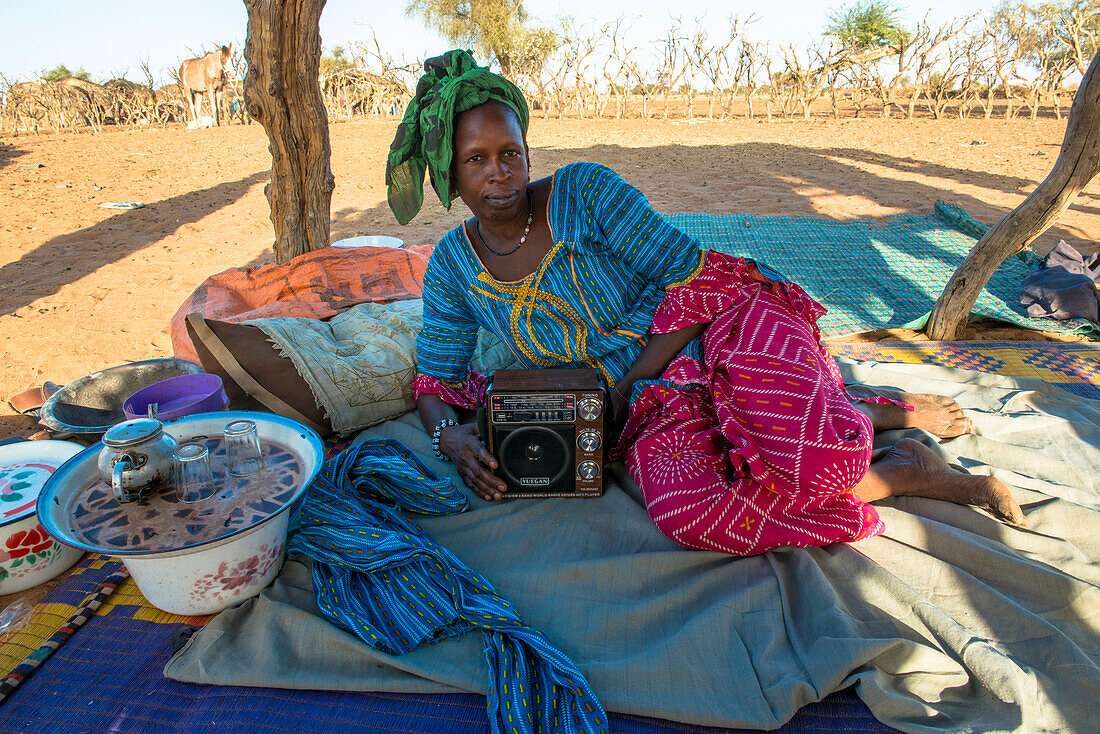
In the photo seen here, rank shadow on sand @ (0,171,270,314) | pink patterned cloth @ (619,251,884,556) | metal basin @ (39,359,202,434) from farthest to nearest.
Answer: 1. shadow on sand @ (0,171,270,314)
2. metal basin @ (39,359,202,434)
3. pink patterned cloth @ (619,251,884,556)

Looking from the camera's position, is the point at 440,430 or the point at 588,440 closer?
the point at 588,440

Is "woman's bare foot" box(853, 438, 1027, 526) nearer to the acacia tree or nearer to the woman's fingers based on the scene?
the woman's fingers

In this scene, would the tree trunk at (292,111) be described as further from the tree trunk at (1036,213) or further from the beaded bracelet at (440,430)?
the tree trunk at (1036,213)

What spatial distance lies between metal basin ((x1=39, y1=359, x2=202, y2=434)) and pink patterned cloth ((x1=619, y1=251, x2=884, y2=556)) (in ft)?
6.20

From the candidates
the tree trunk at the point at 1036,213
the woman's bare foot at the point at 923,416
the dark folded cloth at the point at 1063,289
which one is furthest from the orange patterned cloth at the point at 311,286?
the dark folded cloth at the point at 1063,289

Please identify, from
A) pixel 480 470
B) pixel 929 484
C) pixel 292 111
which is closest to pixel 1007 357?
pixel 929 484

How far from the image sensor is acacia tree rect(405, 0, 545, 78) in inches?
814

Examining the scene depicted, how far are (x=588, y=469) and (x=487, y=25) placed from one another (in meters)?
22.2

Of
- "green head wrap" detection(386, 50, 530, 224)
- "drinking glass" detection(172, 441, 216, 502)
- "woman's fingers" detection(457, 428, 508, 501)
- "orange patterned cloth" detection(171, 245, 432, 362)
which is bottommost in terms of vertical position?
"woman's fingers" detection(457, 428, 508, 501)

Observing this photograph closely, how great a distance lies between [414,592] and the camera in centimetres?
155

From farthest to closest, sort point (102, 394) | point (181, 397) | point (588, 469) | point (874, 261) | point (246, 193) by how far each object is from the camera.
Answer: point (246, 193) < point (874, 261) < point (102, 394) < point (181, 397) < point (588, 469)

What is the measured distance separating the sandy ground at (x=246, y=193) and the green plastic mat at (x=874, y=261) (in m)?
1.08

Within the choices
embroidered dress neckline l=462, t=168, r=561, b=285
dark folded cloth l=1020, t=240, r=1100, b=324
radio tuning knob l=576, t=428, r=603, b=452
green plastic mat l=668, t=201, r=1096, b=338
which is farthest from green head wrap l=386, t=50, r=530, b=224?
dark folded cloth l=1020, t=240, r=1100, b=324

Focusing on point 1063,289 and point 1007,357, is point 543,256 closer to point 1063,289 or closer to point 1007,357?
point 1007,357
